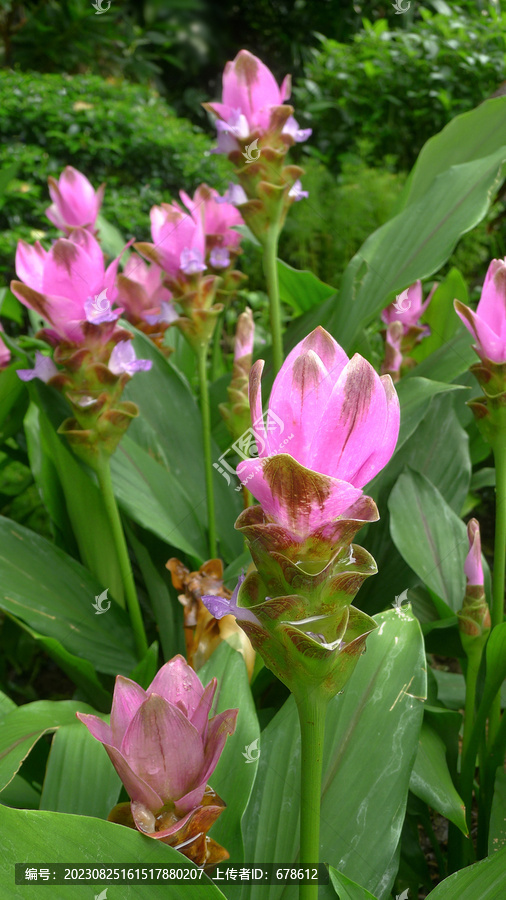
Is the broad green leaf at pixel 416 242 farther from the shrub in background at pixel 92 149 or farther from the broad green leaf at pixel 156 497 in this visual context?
the shrub in background at pixel 92 149

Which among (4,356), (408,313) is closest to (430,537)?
(408,313)

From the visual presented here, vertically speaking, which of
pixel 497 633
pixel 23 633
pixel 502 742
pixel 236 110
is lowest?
pixel 23 633

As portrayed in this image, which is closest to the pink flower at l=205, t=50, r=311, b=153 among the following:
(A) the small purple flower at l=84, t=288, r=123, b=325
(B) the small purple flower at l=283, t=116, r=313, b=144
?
(B) the small purple flower at l=283, t=116, r=313, b=144

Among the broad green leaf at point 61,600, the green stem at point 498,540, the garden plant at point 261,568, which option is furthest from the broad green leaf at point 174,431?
the green stem at point 498,540

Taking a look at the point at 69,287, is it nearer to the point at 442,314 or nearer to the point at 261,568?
the point at 261,568

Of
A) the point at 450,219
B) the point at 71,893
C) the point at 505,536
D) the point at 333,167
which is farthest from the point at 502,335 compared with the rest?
the point at 333,167

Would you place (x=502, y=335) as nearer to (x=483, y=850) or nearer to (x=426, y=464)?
(x=426, y=464)

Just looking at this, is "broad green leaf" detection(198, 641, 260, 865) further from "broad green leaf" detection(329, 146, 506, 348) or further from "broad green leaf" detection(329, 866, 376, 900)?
"broad green leaf" detection(329, 146, 506, 348)
